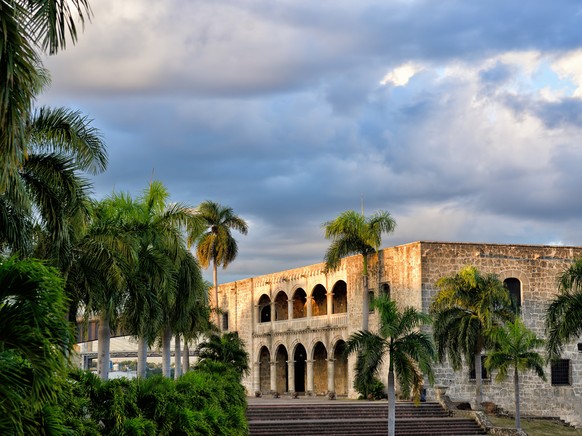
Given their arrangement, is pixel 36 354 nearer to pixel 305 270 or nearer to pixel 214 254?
pixel 305 270

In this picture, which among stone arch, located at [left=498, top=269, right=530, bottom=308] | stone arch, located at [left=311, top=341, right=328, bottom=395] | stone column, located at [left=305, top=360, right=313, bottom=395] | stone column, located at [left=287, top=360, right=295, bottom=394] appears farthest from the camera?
stone column, located at [left=287, top=360, right=295, bottom=394]

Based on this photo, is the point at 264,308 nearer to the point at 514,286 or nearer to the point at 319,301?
A: the point at 319,301

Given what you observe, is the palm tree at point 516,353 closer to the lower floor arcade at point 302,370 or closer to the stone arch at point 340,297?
the lower floor arcade at point 302,370

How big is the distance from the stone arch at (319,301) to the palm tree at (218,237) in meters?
6.53

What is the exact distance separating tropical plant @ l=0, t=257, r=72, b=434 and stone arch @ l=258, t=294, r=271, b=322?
52537 mm

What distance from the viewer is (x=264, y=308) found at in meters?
63.7

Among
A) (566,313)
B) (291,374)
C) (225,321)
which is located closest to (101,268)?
(566,313)

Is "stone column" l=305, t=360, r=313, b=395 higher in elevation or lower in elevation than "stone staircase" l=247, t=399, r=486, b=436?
higher

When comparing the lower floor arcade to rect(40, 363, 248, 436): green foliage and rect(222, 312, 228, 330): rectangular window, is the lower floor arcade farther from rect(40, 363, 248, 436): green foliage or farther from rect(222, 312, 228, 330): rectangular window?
rect(40, 363, 248, 436): green foliage

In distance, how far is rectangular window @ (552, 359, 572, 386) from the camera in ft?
156

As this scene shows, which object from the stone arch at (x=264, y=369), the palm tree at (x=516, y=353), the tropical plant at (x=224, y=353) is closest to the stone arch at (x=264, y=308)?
the stone arch at (x=264, y=369)

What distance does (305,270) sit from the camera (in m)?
55.7

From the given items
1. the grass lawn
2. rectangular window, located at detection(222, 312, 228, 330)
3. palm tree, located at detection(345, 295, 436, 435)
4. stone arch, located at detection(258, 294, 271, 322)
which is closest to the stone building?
stone arch, located at detection(258, 294, 271, 322)

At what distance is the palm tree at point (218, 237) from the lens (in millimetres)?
60469
